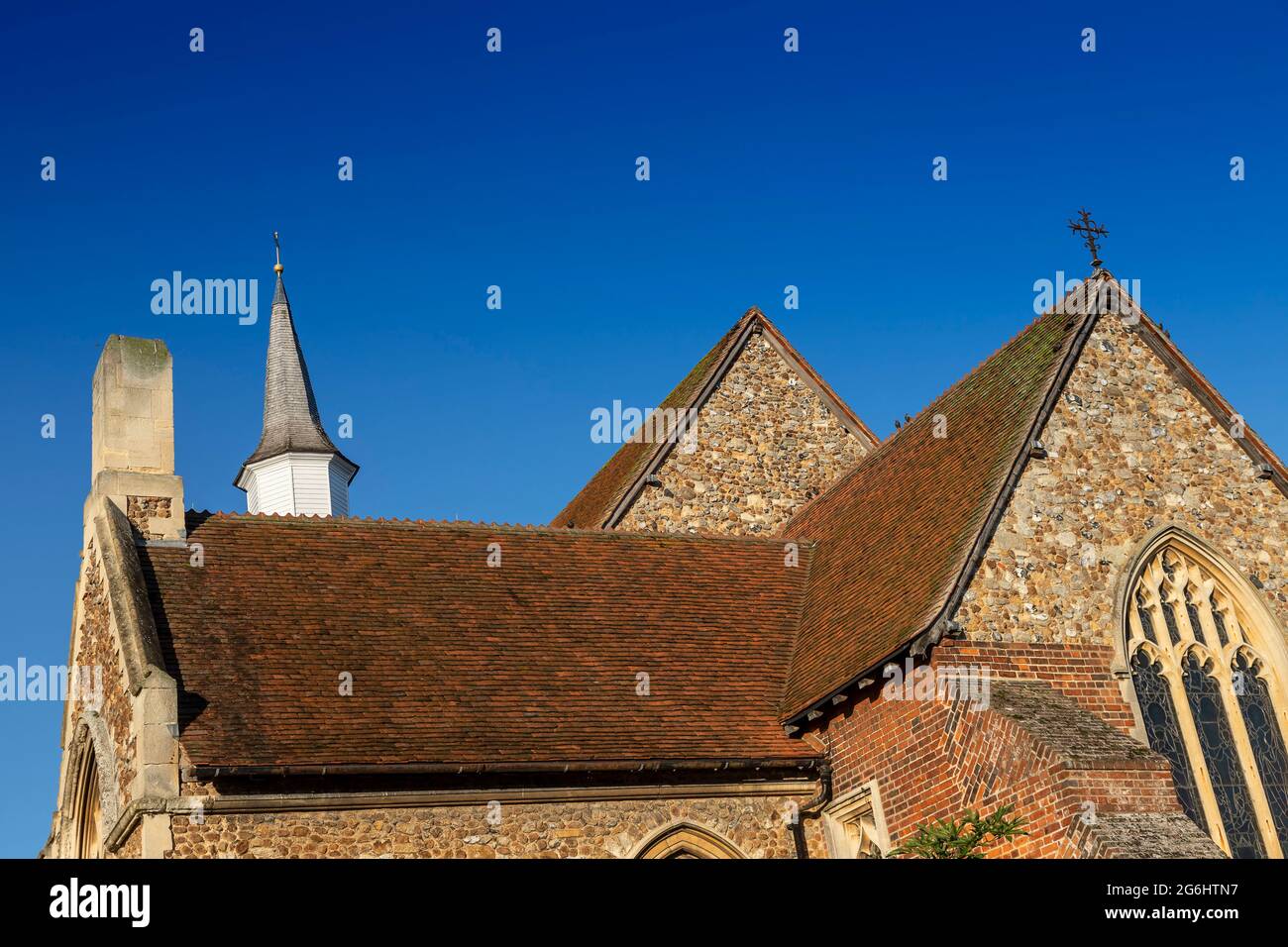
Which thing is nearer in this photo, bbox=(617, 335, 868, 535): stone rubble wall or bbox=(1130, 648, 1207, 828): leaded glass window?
bbox=(1130, 648, 1207, 828): leaded glass window

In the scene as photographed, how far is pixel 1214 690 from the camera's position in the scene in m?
16.1

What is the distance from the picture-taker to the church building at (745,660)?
13953mm

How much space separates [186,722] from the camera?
14062 millimetres

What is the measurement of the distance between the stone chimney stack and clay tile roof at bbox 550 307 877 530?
6.96 metres

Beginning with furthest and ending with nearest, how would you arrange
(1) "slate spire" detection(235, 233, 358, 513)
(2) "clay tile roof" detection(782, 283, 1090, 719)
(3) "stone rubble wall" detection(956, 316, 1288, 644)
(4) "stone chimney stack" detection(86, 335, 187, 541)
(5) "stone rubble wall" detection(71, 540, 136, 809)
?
(1) "slate spire" detection(235, 233, 358, 513) → (4) "stone chimney stack" detection(86, 335, 187, 541) → (2) "clay tile roof" detection(782, 283, 1090, 719) → (3) "stone rubble wall" detection(956, 316, 1288, 644) → (5) "stone rubble wall" detection(71, 540, 136, 809)

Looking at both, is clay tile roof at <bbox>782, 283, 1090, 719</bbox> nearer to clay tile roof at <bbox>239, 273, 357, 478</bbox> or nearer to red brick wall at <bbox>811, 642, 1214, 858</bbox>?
red brick wall at <bbox>811, 642, 1214, 858</bbox>

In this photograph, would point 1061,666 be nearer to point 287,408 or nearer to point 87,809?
point 87,809

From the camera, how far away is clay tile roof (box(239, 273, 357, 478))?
36.3 m

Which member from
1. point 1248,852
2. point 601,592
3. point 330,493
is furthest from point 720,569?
point 330,493

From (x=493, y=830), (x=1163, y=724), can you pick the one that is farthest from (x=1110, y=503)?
(x=493, y=830)

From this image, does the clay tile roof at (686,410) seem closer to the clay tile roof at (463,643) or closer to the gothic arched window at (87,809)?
the clay tile roof at (463,643)

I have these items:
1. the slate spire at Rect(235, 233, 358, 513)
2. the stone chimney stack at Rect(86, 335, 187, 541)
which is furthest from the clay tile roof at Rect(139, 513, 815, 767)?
the slate spire at Rect(235, 233, 358, 513)

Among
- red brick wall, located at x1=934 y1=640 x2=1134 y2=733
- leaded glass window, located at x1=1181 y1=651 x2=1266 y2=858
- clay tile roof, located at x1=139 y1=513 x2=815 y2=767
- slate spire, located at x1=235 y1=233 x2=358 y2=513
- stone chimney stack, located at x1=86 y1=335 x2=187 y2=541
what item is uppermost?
slate spire, located at x1=235 y1=233 x2=358 y2=513

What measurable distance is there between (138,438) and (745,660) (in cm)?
783
